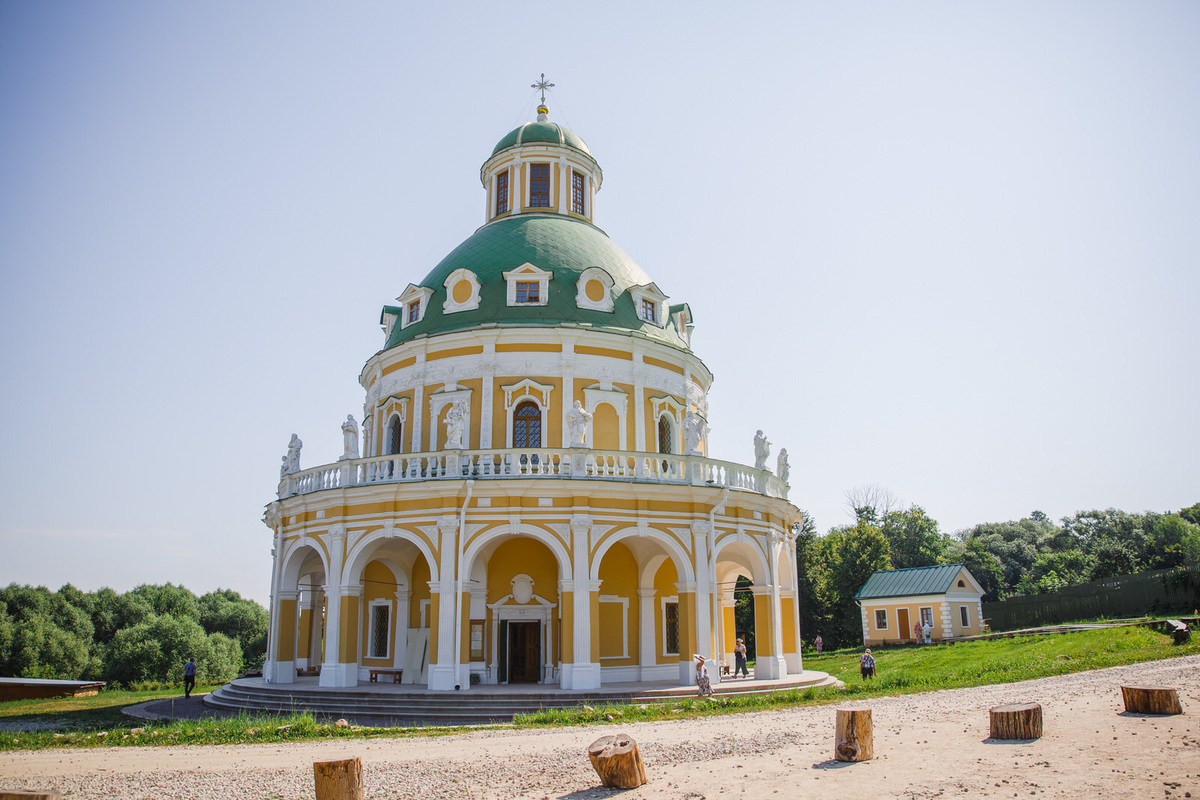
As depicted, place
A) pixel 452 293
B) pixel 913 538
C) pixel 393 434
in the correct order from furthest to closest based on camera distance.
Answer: pixel 913 538 < pixel 393 434 < pixel 452 293

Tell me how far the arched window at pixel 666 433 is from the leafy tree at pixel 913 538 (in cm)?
4077

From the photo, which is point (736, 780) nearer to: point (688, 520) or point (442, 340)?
point (688, 520)

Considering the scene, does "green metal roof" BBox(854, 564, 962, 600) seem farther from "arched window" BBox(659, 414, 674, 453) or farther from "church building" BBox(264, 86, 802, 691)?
"arched window" BBox(659, 414, 674, 453)

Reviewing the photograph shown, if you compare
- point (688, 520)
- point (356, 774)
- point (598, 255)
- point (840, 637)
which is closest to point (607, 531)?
point (688, 520)

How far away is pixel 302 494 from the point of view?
77.9 ft

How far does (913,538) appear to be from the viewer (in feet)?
214

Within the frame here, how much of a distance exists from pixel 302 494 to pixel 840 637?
119 feet

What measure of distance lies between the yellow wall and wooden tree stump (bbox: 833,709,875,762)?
13142mm

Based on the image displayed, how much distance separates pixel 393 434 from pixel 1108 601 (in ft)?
108

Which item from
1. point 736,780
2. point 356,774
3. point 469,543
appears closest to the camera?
point 356,774

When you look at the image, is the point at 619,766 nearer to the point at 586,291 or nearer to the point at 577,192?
the point at 586,291

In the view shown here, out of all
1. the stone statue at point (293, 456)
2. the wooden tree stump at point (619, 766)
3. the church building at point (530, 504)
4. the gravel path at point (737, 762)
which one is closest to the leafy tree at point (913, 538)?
the church building at point (530, 504)

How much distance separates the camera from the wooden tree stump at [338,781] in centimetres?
880

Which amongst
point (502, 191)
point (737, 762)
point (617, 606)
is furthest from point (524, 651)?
point (502, 191)
